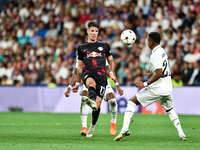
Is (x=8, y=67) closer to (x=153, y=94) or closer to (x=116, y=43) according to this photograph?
(x=116, y=43)

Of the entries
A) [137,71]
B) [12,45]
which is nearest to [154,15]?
[137,71]

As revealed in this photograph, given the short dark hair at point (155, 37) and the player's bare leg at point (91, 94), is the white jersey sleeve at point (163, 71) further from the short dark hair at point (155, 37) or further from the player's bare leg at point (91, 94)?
the player's bare leg at point (91, 94)

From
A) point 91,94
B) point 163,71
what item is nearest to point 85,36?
point 91,94

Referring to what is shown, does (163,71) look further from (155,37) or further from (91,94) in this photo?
(91,94)

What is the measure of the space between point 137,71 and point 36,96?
466 cm

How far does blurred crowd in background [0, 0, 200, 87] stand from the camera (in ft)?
55.1

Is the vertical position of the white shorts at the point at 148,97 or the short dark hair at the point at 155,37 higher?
the short dark hair at the point at 155,37

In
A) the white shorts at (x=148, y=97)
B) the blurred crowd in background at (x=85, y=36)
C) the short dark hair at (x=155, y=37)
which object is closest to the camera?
the white shorts at (x=148, y=97)

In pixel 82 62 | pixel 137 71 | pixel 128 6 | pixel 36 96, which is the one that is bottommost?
pixel 36 96

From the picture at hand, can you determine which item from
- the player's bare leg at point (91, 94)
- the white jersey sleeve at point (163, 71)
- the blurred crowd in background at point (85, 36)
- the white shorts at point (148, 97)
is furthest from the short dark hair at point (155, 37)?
the blurred crowd in background at point (85, 36)

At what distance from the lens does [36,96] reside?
58.6 ft

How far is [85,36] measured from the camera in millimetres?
19578

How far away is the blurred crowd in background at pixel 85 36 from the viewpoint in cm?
1680

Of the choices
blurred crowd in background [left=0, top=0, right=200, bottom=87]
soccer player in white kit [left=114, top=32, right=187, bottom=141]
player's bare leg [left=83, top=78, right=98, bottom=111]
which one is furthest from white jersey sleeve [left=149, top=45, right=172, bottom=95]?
blurred crowd in background [left=0, top=0, right=200, bottom=87]
